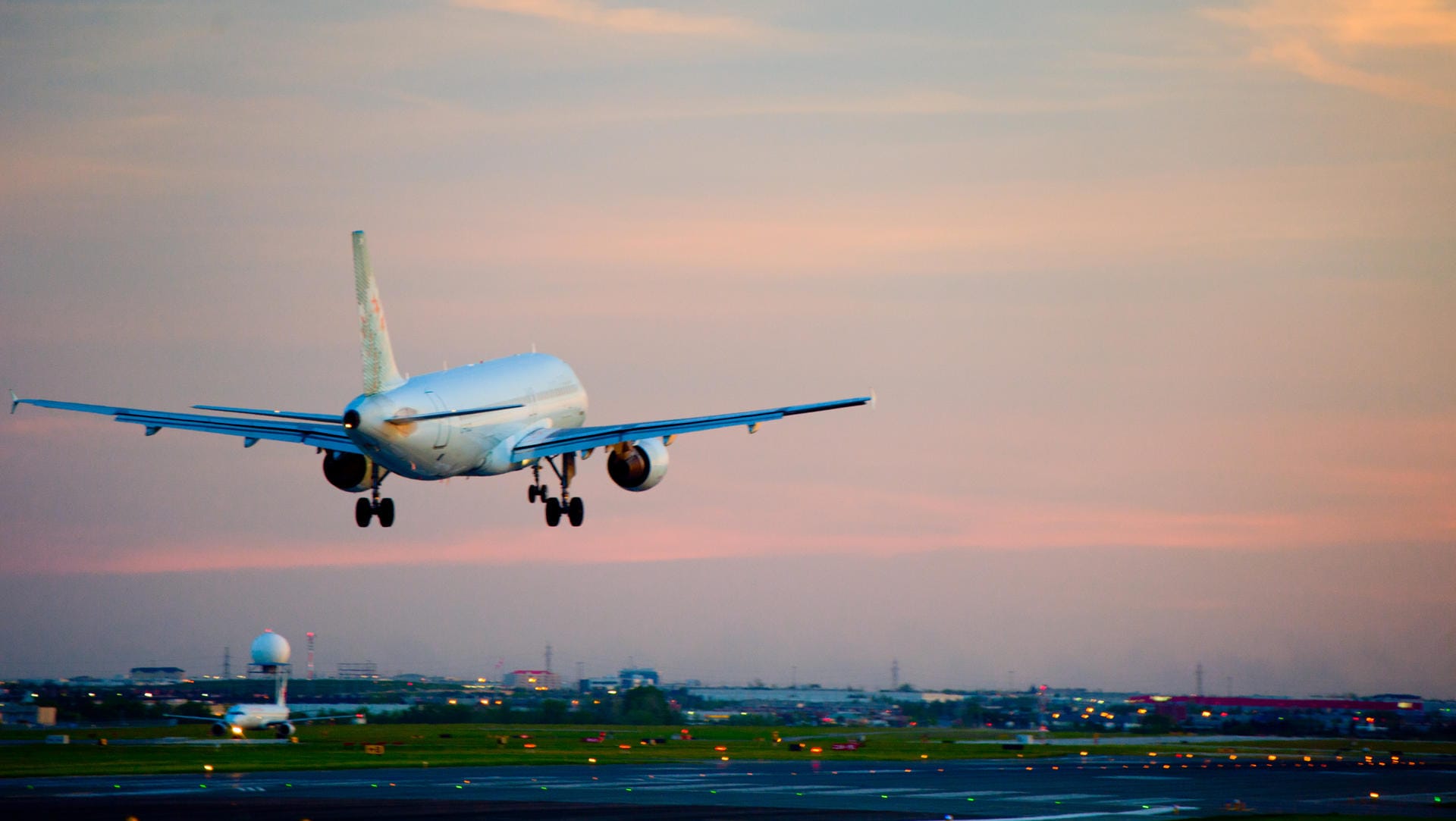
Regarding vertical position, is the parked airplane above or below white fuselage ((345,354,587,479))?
below

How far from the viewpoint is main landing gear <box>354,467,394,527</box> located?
6100 centimetres

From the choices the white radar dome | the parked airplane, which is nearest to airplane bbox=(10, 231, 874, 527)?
the parked airplane

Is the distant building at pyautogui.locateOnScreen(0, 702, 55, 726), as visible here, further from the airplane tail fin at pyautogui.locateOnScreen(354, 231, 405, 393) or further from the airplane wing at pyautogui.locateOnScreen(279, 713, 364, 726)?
the airplane tail fin at pyautogui.locateOnScreen(354, 231, 405, 393)

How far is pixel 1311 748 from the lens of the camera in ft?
350

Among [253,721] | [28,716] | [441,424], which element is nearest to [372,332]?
[441,424]

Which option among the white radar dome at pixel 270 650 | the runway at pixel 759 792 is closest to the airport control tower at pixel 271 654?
the white radar dome at pixel 270 650

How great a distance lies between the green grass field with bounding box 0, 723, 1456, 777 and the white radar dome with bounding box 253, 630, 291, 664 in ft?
21.1

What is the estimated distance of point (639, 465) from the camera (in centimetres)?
6412

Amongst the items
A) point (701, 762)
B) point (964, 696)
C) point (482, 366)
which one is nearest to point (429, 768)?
point (701, 762)

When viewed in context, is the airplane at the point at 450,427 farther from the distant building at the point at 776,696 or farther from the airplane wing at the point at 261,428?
the distant building at the point at 776,696

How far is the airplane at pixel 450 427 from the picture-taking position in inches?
2110

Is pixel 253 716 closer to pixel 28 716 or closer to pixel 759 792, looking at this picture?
pixel 28 716

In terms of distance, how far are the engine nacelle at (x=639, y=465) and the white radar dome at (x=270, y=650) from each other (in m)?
69.6

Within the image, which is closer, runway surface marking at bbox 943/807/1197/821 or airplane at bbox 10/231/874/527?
runway surface marking at bbox 943/807/1197/821
